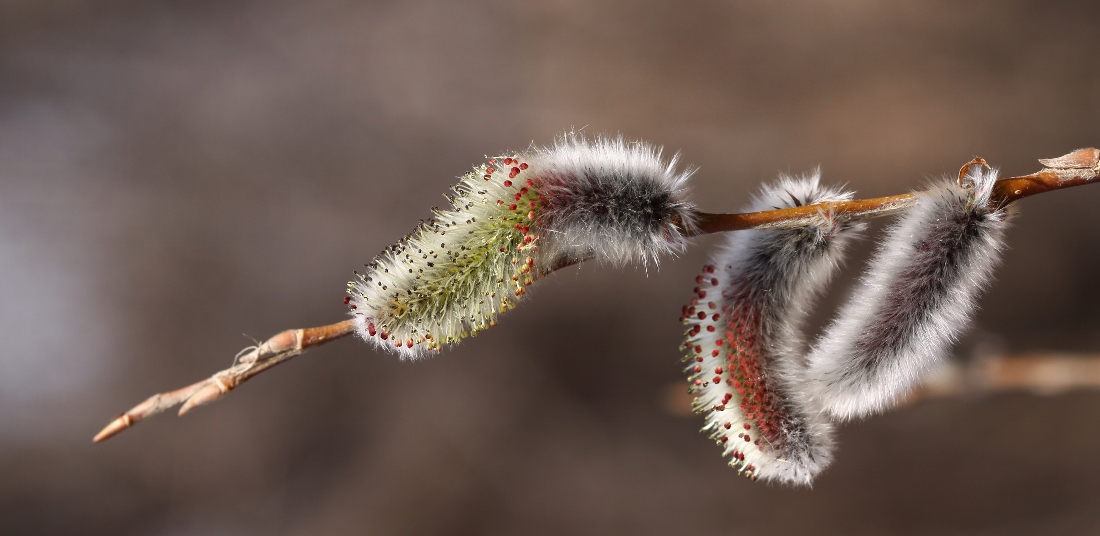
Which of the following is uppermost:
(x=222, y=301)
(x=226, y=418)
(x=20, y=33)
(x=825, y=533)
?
(x=20, y=33)

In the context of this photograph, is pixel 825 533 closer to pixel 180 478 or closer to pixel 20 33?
pixel 180 478

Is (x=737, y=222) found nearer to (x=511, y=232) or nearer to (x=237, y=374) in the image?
(x=511, y=232)

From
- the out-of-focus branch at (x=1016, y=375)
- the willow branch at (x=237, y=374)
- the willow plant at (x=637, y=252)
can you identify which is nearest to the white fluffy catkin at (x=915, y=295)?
the willow plant at (x=637, y=252)

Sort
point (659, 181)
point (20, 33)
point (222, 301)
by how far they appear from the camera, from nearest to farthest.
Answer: point (659, 181)
point (20, 33)
point (222, 301)

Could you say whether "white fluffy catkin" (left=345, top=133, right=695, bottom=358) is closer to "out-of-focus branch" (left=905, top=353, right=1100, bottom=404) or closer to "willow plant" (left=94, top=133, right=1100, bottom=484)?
"willow plant" (left=94, top=133, right=1100, bottom=484)

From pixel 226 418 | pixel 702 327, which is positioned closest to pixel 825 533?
pixel 702 327

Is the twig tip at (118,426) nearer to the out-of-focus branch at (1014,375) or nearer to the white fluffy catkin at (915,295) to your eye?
the white fluffy catkin at (915,295)

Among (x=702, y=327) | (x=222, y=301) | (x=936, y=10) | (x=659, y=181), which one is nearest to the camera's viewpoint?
(x=659, y=181)
